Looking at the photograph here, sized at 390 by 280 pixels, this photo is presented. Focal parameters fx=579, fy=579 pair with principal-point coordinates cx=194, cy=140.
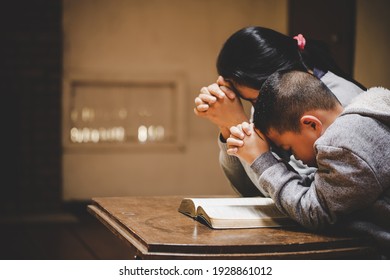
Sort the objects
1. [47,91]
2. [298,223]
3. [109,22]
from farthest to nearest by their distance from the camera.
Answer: [109,22]
[47,91]
[298,223]

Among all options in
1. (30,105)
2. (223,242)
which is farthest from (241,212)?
(30,105)

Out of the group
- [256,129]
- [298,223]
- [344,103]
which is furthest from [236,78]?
[298,223]

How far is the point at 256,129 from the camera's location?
1214mm

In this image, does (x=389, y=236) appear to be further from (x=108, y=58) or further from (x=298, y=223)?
(x=108, y=58)

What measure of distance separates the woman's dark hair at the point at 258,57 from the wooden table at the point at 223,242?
1.62 ft

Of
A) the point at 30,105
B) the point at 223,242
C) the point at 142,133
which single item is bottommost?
the point at 142,133

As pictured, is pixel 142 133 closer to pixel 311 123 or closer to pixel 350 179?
pixel 311 123

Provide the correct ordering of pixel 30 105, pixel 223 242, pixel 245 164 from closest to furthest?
1. pixel 223 242
2. pixel 245 164
3. pixel 30 105

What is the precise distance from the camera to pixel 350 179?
1023 mm

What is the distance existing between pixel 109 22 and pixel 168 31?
0.48 m

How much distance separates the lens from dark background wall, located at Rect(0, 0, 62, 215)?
14.1 ft

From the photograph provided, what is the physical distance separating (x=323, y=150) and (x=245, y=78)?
57 centimetres

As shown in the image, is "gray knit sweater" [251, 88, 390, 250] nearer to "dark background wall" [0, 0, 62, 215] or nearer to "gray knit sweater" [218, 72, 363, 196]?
"gray knit sweater" [218, 72, 363, 196]

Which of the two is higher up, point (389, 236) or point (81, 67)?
point (81, 67)
